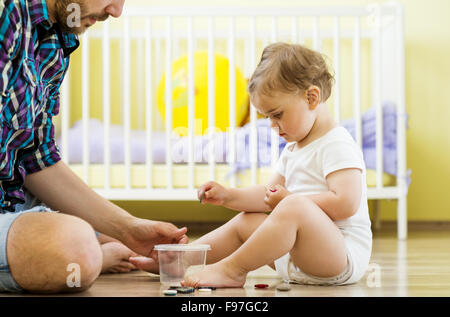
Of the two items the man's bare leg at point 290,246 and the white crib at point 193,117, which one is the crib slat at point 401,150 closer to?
the white crib at point 193,117

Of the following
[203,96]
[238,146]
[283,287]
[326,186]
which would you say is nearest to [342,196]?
[326,186]

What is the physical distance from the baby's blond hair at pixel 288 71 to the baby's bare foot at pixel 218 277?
31 centimetres

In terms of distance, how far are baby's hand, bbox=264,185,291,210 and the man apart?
17cm

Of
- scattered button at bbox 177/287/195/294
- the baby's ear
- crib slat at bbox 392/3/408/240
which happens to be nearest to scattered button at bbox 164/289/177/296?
scattered button at bbox 177/287/195/294

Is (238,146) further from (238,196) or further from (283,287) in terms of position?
(283,287)

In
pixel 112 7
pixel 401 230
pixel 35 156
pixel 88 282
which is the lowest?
pixel 401 230

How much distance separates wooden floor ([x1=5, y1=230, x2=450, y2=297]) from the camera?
39.6 inches

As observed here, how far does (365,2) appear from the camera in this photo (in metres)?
2.78

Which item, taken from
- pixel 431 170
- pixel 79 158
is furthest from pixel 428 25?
pixel 79 158

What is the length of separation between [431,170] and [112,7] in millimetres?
1999

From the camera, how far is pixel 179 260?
3.50 feet

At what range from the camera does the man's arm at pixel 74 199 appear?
117 cm

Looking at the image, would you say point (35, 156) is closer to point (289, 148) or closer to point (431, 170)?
point (289, 148)

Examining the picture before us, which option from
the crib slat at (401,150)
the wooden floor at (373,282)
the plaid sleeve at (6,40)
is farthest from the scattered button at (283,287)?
the crib slat at (401,150)
